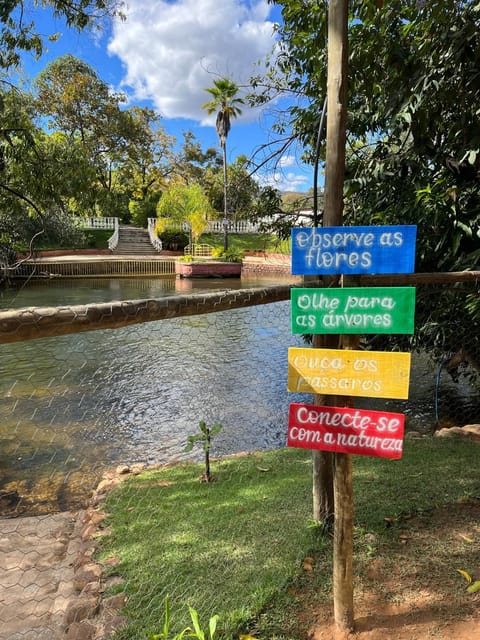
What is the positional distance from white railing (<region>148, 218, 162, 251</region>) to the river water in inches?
682

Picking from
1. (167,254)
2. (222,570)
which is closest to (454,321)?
(222,570)

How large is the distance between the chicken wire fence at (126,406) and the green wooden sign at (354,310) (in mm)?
423

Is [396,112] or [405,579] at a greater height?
[396,112]

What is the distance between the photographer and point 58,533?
2.71 metres

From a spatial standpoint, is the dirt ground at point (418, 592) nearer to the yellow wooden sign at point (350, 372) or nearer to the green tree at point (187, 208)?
the yellow wooden sign at point (350, 372)

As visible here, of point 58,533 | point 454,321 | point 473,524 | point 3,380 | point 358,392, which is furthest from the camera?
point 3,380

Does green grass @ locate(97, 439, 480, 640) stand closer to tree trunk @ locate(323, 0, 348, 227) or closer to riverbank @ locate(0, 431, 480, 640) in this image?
riverbank @ locate(0, 431, 480, 640)

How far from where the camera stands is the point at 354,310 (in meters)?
1.48

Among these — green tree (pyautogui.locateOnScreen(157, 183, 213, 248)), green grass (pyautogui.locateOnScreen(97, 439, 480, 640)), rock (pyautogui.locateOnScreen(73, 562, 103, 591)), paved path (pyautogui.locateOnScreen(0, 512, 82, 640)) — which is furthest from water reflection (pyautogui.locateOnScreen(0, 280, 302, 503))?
green tree (pyautogui.locateOnScreen(157, 183, 213, 248))

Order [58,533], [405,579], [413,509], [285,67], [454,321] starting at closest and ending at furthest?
1. [405,579]
2. [413,509]
3. [58,533]
4. [454,321]
5. [285,67]

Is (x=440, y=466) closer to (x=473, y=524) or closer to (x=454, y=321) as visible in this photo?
(x=473, y=524)

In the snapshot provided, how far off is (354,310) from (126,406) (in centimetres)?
502

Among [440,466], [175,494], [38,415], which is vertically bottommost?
[38,415]

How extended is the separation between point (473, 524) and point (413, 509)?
283mm
